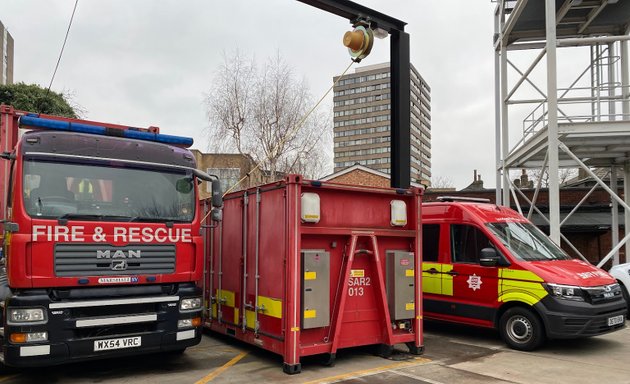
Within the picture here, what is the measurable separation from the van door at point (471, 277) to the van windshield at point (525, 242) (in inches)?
12.7

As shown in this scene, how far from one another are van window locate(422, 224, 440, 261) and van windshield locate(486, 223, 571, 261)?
101 centimetres

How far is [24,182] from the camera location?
604 centimetres

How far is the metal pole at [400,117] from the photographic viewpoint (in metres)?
9.52

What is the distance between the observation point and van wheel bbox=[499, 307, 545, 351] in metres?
8.30

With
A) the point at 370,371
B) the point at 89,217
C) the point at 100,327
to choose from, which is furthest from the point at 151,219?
the point at 370,371

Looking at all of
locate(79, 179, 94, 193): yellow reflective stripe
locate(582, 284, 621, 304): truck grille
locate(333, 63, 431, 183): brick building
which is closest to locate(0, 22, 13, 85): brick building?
locate(79, 179, 94, 193): yellow reflective stripe

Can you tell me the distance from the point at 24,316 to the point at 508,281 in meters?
7.05

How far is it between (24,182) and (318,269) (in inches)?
147

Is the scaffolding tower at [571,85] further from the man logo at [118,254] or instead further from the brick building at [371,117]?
the brick building at [371,117]

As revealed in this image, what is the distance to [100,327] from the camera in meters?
6.15

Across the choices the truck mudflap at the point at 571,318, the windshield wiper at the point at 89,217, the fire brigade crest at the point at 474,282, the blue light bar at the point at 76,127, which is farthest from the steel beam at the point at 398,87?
the windshield wiper at the point at 89,217

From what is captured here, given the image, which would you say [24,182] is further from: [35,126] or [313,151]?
[313,151]

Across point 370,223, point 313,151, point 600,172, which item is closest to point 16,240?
point 370,223

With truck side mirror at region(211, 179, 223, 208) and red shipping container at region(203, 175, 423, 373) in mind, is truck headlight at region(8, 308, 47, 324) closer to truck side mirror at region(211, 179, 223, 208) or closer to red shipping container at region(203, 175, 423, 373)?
truck side mirror at region(211, 179, 223, 208)
